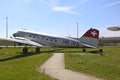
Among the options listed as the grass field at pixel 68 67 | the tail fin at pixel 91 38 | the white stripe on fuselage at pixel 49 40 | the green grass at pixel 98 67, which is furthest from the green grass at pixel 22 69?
the tail fin at pixel 91 38

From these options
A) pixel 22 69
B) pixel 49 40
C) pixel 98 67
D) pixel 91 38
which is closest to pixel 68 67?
pixel 98 67

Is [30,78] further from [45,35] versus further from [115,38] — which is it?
[115,38]

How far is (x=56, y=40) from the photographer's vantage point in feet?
137

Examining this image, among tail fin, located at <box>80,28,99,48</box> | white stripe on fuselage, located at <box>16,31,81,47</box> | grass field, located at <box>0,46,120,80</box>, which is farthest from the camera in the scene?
tail fin, located at <box>80,28,99,48</box>

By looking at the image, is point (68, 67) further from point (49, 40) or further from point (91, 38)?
point (91, 38)

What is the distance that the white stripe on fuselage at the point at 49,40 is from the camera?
1633 inches

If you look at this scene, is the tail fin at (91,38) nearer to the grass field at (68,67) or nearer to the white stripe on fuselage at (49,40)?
the white stripe on fuselage at (49,40)

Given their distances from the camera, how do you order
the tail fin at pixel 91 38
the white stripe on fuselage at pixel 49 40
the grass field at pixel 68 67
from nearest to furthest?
1. the grass field at pixel 68 67
2. the white stripe on fuselage at pixel 49 40
3. the tail fin at pixel 91 38

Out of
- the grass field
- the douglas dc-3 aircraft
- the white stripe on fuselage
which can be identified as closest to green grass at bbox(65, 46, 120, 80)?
the grass field

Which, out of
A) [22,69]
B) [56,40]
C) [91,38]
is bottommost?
[22,69]

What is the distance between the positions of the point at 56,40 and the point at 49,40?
1.42 metres

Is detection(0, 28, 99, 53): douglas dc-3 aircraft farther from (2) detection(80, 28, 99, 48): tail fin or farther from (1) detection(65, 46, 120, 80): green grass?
(1) detection(65, 46, 120, 80): green grass

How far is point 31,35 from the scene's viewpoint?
4359cm

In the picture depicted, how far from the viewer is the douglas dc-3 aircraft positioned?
41531mm
